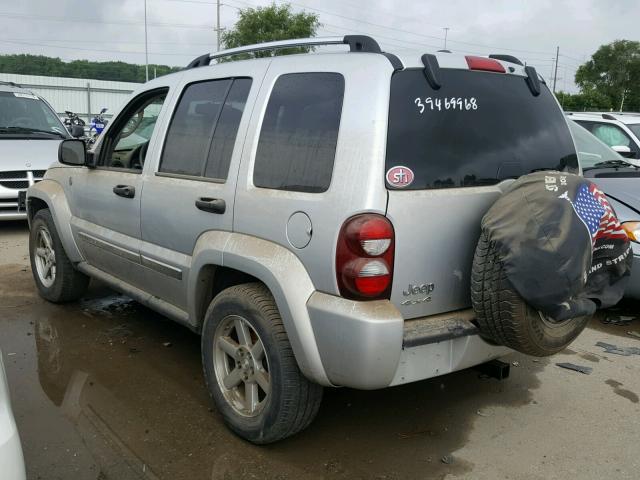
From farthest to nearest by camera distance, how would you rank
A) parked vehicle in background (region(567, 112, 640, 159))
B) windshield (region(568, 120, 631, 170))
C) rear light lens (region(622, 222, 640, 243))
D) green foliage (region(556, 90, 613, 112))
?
green foliage (region(556, 90, 613, 112))
parked vehicle in background (region(567, 112, 640, 159))
windshield (region(568, 120, 631, 170))
rear light lens (region(622, 222, 640, 243))

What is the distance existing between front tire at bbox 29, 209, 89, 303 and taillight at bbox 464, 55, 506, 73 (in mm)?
3599

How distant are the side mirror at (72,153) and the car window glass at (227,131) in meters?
1.51

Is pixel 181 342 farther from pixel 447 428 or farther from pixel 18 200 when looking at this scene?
pixel 18 200

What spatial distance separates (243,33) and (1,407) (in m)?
33.9

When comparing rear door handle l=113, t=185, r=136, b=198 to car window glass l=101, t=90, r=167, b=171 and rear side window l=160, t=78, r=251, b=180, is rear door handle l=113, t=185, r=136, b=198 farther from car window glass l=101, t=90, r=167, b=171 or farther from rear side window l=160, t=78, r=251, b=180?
rear side window l=160, t=78, r=251, b=180

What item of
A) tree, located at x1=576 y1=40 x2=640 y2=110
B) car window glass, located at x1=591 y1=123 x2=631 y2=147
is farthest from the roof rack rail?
tree, located at x1=576 y1=40 x2=640 y2=110

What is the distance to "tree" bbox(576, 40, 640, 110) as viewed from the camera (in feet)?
207

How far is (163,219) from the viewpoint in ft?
12.1

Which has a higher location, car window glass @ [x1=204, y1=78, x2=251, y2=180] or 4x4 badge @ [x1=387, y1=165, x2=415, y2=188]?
car window glass @ [x1=204, y1=78, x2=251, y2=180]

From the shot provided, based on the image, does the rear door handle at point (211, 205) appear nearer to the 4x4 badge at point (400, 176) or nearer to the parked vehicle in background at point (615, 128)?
the 4x4 badge at point (400, 176)

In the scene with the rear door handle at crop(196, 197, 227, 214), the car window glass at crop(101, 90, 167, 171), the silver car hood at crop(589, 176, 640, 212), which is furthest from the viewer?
the silver car hood at crop(589, 176, 640, 212)

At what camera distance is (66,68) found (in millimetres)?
41719

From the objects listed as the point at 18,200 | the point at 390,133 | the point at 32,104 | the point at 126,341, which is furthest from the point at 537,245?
the point at 32,104

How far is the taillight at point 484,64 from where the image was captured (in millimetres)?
2980
